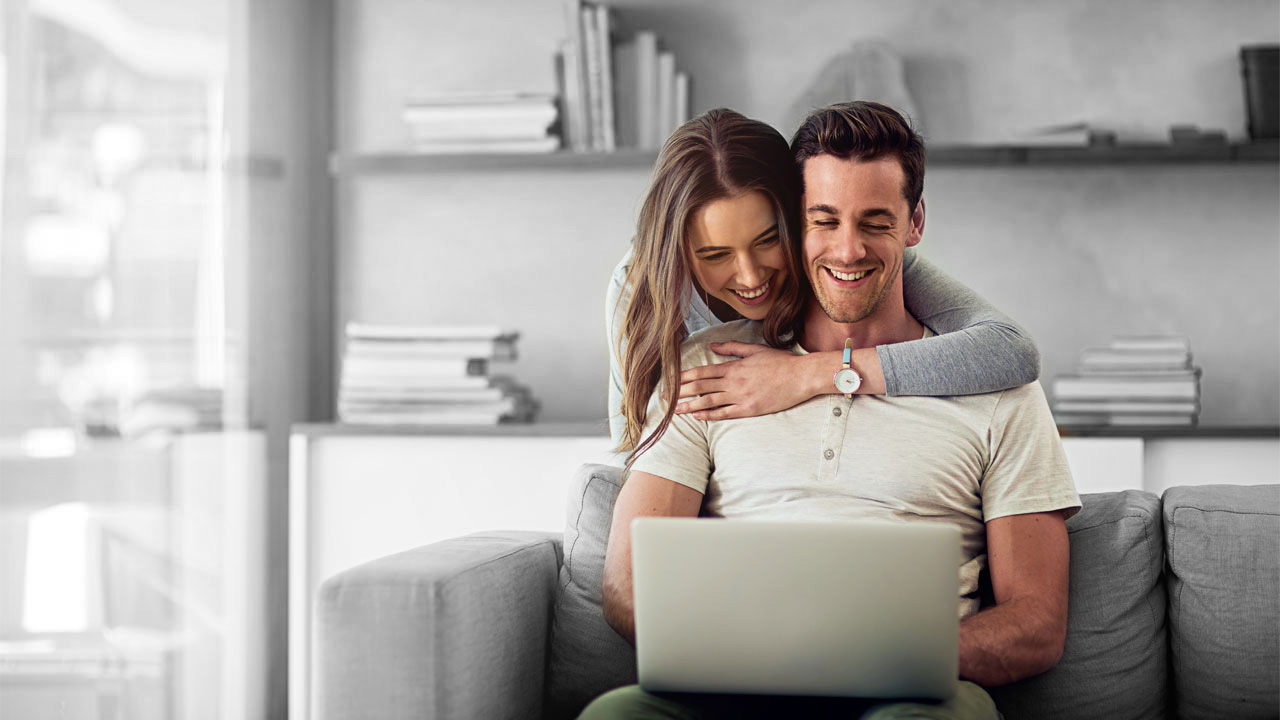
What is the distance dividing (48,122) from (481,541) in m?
1.01

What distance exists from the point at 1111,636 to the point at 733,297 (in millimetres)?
702

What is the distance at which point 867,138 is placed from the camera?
63.9 inches

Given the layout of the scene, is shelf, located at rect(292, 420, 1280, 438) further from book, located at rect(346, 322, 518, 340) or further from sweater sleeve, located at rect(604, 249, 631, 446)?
sweater sleeve, located at rect(604, 249, 631, 446)

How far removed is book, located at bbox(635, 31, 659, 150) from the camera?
2.86 metres

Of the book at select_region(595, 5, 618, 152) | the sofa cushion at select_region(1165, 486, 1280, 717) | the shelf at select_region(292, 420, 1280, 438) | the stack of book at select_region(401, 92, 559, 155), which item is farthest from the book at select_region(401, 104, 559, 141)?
the sofa cushion at select_region(1165, 486, 1280, 717)

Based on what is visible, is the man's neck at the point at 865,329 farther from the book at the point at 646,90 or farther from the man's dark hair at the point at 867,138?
the book at the point at 646,90

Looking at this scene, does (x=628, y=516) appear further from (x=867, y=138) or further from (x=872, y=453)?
(x=867, y=138)

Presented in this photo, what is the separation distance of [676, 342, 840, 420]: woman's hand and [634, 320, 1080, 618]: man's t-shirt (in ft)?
0.08

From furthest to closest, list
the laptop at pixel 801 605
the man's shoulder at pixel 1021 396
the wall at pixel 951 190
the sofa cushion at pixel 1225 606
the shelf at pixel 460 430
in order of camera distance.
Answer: the wall at pixel 951 190 < the shelf at pixel 460 430 < the man's shoulder at pixel 1021 396 < the sofa cushion at pixel 1225 606 < the laptop at pixel 801 605

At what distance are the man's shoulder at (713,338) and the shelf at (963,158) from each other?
3.43ft

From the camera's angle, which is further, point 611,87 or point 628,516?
point 611,87

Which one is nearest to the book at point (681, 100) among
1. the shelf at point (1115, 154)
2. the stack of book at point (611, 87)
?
the stack of book at point (611, 87)

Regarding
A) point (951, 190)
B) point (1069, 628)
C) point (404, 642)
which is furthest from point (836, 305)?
point (951, 190)

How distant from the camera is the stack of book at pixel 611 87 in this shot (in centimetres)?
280
